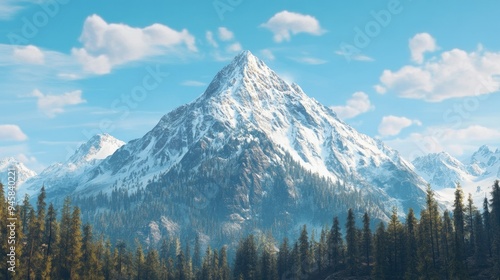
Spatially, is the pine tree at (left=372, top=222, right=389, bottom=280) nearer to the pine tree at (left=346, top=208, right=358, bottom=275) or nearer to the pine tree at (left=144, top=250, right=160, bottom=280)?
the pine tree at (left=346, top=208, right=358, bottom=275)

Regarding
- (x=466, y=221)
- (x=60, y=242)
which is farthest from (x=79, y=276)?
(x=466, y=221)

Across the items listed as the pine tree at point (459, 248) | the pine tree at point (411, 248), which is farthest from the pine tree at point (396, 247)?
the pine tree at point (459, 248)

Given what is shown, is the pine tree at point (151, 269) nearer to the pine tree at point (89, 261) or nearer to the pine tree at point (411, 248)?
the pine tree at point (89, 261)

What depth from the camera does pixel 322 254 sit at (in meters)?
150

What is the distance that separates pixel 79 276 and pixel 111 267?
81.1 feet

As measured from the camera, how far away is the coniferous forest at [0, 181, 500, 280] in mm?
96562

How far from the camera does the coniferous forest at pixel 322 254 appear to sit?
96562 mm

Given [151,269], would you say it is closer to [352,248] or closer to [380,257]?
[352,248]

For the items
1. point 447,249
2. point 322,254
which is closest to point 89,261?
point 322,254

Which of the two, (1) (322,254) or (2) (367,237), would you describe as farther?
(1) (322,254)

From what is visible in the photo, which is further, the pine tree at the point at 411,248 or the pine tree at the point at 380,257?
the pine tree at the point at 380,257
